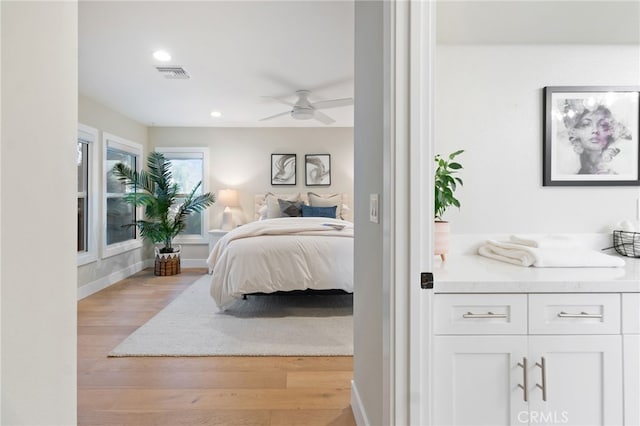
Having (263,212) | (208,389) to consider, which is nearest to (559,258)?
(208,389)

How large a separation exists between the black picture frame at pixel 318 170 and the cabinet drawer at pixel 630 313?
4666 millimetres

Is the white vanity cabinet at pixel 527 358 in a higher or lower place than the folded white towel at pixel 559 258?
lower

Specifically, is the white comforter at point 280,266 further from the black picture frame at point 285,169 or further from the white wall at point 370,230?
the black picture frame at point 285,169

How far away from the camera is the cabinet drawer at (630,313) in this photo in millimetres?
1135

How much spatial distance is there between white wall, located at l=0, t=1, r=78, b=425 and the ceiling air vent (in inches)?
89.0

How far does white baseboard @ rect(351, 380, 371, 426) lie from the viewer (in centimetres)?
157

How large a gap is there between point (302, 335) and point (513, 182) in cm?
196

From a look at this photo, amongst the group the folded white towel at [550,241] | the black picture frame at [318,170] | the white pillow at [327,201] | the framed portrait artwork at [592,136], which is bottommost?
the folded white towel at [550,241]

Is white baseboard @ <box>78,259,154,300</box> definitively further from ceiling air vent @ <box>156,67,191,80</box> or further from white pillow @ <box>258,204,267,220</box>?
ceiling air vent @ <box>156,67,191,80</box>

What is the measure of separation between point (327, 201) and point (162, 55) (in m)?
3.03

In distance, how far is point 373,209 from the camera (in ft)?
4.46

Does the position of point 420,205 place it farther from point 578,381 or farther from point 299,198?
point 299,198

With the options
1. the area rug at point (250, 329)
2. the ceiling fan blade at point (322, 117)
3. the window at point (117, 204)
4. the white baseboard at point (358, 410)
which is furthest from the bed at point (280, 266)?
the window at point (117, 204)

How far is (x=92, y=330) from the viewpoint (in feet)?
9.53
